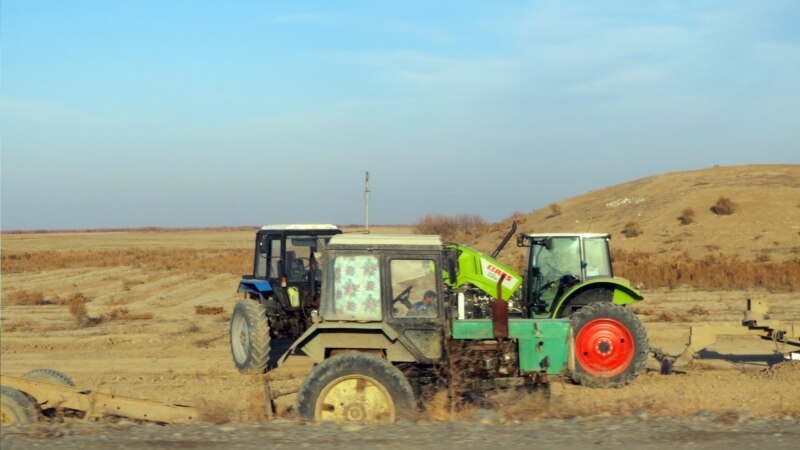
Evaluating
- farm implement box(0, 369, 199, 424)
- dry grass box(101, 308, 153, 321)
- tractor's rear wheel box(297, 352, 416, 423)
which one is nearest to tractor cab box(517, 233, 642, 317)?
tractor's rear wheel box(297, 352, 416, 423)

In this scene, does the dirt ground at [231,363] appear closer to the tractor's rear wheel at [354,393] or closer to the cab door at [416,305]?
the tractor's rear wheel at [354,393]

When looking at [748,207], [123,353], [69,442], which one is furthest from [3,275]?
[69,442]

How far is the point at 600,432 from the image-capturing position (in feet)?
24.4

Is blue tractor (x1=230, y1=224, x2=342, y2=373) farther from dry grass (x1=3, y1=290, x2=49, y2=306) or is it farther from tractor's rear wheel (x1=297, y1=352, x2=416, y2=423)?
dry grass (x1=3, y1=290, x2=49, y2=306)

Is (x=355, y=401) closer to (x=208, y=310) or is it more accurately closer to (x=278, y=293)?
(x=278, y=293)

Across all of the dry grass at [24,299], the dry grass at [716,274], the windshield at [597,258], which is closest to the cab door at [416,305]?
the windshield at [597,258]

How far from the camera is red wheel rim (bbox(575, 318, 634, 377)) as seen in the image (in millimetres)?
11461

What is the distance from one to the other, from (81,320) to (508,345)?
1480 centimetres

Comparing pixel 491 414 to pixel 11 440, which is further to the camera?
pixel 491 414

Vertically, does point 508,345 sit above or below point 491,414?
above

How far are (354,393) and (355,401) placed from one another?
0.23ft

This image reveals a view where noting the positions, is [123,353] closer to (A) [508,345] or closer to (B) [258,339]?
(B) [258,339]

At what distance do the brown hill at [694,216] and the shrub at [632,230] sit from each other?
4.1 inches

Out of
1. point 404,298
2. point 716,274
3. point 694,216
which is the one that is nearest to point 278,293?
point 404,298
